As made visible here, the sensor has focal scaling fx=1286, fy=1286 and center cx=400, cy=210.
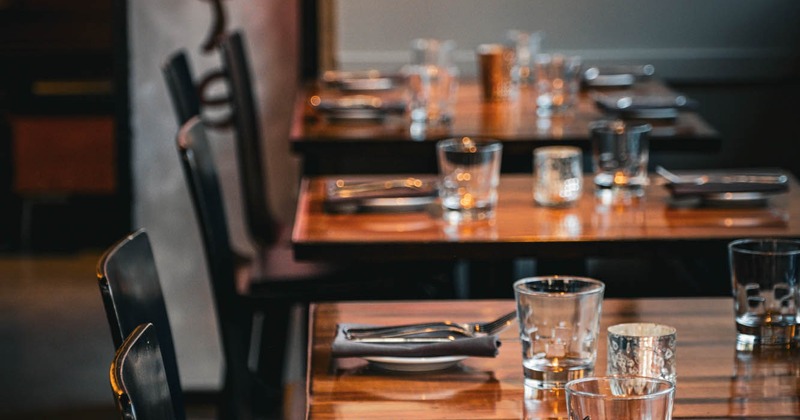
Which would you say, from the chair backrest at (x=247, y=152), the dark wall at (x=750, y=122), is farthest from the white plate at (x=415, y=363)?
the dark wall at (x=750, y=122)

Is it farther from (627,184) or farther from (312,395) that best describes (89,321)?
(312,395)

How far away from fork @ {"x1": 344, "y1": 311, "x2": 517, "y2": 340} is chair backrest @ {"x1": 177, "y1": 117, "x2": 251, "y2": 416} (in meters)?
0.77

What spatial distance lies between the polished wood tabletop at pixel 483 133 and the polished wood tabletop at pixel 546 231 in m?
0.53

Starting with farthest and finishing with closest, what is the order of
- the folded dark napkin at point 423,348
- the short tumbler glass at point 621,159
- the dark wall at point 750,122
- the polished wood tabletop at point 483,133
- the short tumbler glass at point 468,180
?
the dark wall at point 750,122 < the polished wood tabletop at point 483,133 < the short tumbler glass at point 621,159 < the short tumbler glass at point 468,180 < the folded dark napkin at point 423,348

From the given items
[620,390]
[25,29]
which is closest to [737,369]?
[620,390]

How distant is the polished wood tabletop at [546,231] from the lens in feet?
6.40

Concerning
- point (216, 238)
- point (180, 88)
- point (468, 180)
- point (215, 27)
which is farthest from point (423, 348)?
point (215, 27)

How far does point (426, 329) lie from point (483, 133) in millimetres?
1427

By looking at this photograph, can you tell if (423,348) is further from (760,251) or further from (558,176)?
(558,176)

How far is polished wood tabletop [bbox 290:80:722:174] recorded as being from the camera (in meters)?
2.73

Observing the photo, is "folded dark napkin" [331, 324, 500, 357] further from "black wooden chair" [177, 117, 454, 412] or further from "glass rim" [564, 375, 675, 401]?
"black wooden chair" [177, 117, 454, 412]

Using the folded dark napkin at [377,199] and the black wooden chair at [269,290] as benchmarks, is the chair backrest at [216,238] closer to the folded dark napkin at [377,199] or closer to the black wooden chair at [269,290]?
the black wooden chair at [269,290]

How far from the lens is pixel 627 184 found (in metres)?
2.28

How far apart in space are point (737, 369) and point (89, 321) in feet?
12.7
